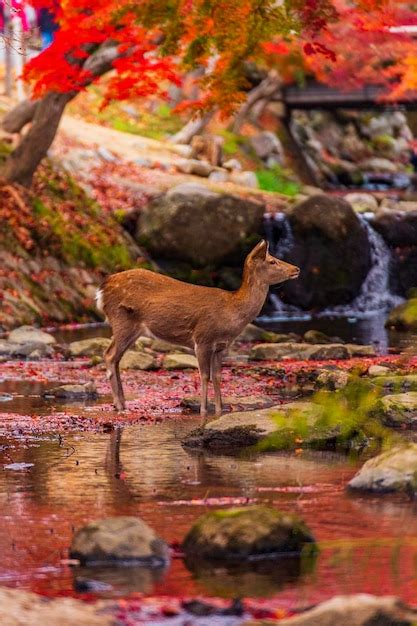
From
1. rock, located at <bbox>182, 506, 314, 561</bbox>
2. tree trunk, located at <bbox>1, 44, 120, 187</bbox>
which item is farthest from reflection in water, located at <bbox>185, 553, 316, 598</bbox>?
tree trunk, located at <bbox>1, 44, 120, 187</bbox>

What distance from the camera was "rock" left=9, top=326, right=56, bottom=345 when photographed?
26.9 metres

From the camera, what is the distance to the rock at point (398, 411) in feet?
53.5

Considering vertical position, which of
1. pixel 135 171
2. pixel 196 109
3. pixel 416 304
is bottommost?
pixel 135 171

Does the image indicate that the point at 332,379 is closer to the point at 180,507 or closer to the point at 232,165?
the point at 180,507

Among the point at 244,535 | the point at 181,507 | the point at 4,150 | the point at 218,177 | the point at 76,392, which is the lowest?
the point at 218,177

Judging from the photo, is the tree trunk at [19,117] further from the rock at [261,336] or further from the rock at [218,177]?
the rock at [218,177]

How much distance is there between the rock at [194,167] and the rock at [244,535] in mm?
35788

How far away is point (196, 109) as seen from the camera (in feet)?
87.7

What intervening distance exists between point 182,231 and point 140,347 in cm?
1063

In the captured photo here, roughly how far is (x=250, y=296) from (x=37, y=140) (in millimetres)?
16731

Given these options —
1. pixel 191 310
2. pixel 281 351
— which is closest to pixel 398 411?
pixel 191 310

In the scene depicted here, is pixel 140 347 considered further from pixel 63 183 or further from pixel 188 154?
pixel 188 154

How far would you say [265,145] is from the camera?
5694 centimetres

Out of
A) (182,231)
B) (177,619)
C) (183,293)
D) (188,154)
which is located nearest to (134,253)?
(182,231)
